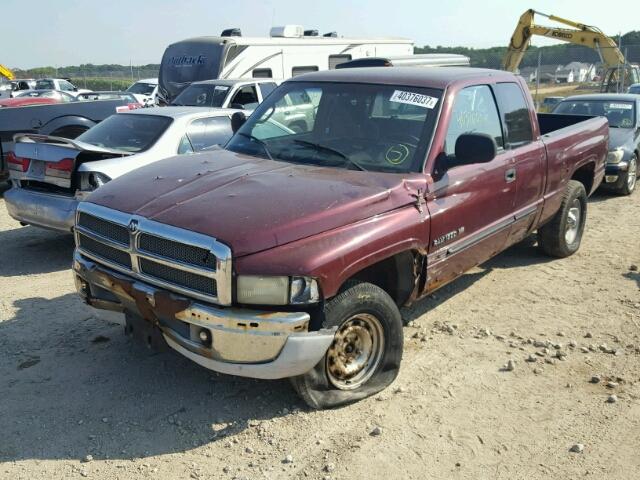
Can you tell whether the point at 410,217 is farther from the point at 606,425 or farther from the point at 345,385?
the point at 606,425

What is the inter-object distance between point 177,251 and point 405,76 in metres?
2.35

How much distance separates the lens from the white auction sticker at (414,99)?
4371 mm

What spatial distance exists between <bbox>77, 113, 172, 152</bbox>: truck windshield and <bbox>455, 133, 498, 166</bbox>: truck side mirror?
408 centimetres

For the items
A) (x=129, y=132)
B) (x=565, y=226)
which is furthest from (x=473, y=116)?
(x=129, y=132)

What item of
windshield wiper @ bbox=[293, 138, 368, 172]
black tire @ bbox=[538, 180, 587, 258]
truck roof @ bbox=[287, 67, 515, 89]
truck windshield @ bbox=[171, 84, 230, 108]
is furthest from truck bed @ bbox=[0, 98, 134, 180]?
black tire @ bbox=[538, 180, 587, 258]

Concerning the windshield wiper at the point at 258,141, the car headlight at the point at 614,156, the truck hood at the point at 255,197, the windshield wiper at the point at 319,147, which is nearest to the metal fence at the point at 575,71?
the car headlight at the point at 614,156

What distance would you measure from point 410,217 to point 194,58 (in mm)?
12362

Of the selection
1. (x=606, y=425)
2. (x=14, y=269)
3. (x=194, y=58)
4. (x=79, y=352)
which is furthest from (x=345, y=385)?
(x=194, y=58)

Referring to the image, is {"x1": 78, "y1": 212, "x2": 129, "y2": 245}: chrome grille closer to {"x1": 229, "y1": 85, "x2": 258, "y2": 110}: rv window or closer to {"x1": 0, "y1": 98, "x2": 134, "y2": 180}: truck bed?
{"x1": 0, "y1": 98, "x2": 134, "y2": 180}: truck bed

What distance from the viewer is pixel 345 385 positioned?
148 inches

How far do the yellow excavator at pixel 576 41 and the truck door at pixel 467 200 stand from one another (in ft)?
56.5

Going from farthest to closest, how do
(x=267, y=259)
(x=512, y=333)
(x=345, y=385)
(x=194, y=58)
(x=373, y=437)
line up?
(x=194, y=58) < (x=512, y=333) < (x=345, y=385) < (x=373, y=437) < (x=267, y=259)

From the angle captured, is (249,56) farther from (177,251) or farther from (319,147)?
(177,251)

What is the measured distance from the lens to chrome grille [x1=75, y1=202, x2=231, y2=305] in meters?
3.19
